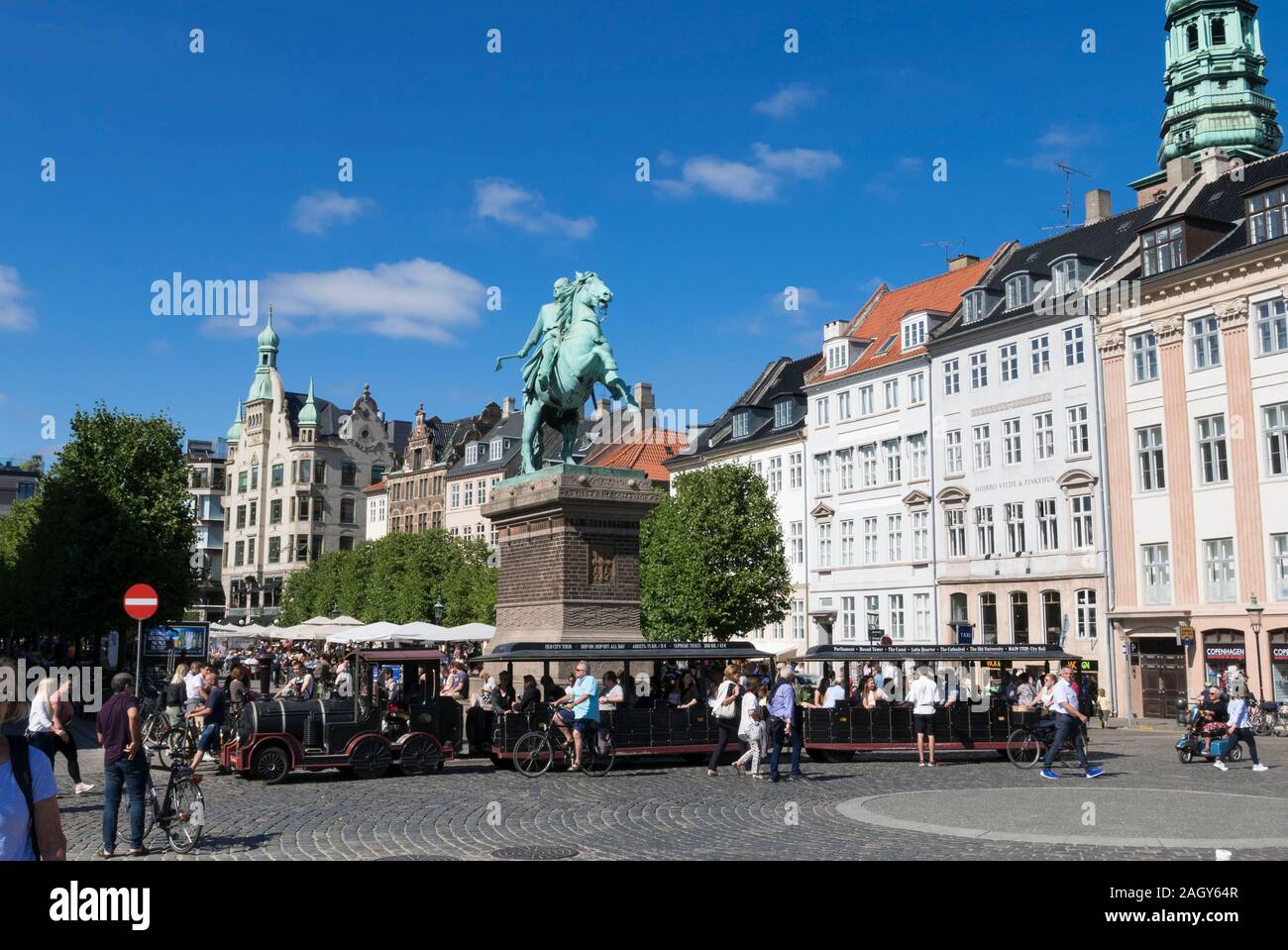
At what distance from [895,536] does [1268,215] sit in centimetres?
2100

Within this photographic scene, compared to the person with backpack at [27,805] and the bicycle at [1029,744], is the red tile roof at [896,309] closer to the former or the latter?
the bicycle at [1029,744]

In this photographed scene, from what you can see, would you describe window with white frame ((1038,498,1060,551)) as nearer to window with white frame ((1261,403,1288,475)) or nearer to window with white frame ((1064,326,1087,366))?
window with white frame ((1064,326,1087,366))

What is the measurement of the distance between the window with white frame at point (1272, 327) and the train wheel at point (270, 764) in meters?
34.5

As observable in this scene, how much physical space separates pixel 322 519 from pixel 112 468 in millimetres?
62613

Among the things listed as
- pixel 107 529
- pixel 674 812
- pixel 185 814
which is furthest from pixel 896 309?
pixel 185 814

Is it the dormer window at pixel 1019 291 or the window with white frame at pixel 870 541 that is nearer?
the dormer window at pixel 1019 291

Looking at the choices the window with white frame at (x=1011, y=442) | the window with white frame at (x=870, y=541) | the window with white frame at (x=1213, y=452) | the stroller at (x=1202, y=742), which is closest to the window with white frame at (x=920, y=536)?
the window with white frame at (x=870, y=541)

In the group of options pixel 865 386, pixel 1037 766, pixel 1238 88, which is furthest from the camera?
pixel 1238 88

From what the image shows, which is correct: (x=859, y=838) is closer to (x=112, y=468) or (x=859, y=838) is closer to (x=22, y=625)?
(x=112, y=468)

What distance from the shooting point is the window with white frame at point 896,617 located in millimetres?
55081

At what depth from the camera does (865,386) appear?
58.7m

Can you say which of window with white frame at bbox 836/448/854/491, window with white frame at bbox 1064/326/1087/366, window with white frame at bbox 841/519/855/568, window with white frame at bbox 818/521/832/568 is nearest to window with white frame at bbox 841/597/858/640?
window with white frame at bbox 841/519/855/568

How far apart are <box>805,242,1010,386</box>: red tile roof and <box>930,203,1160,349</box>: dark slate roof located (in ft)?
4.48
